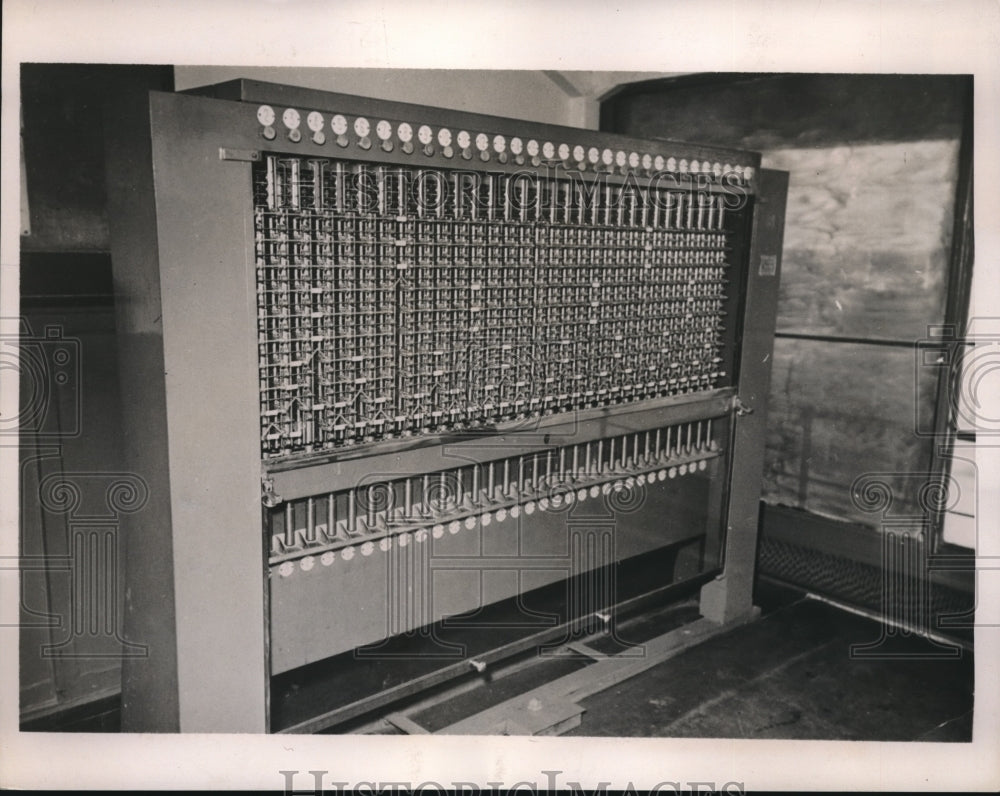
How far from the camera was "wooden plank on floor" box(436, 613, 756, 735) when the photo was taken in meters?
2.55

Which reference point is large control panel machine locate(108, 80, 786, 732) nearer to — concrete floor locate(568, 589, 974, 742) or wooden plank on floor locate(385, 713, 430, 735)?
wooden plank on floor locate(385, 713, 430, 735)

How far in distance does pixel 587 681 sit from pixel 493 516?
701 mm

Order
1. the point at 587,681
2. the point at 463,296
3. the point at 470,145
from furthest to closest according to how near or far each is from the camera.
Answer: the point at 587,681 → the point at 463,296 → the point at 470,145

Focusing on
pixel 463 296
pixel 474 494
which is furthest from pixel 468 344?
pixel 474 494

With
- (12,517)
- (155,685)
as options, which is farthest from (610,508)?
(12,517)

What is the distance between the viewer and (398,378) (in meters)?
2.25

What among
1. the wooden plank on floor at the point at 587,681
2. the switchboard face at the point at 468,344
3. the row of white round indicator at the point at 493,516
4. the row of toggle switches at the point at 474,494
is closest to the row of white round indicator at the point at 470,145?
the switchboard face at the point at 468,344

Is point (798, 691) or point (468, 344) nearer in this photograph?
point (468, 344)

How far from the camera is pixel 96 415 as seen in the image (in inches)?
104

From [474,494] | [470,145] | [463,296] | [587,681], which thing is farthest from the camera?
[587,681]

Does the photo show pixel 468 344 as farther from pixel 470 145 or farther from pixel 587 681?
pixel 587 681

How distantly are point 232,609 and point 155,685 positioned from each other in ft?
0.93

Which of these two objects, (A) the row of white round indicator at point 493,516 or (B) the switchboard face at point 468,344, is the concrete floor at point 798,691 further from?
(A) the row of white round indicator at point 493,516

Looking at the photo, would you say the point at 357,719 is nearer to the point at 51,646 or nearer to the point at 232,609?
the point at 232,609
